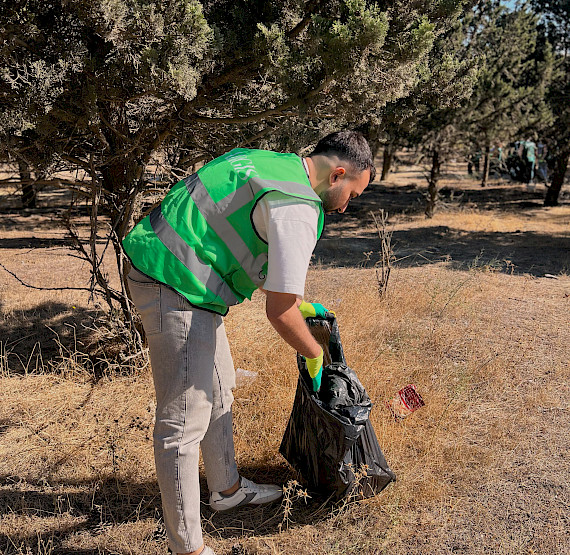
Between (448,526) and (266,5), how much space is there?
3.16m

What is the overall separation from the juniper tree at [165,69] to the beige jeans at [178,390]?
1.54 metres

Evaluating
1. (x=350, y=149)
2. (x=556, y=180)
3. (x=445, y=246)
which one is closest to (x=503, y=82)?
(x=445, y=246)

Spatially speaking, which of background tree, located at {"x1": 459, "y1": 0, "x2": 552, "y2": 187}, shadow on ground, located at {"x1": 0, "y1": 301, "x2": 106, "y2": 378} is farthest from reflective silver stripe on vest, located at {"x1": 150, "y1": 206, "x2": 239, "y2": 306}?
background tree, located at {"x1": 459, "y1": 0, "x2": 552, "y2": 187}

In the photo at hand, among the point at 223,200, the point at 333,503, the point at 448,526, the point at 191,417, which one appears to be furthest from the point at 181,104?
the point at 448,526

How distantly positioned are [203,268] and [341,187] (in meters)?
0.57

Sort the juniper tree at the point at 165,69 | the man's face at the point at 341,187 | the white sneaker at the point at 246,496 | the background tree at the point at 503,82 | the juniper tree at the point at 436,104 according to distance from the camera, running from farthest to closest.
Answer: the background tree at the point at 503,82
the juniper tree at the point at 436,104
the juniper tree at the point at 165,69
the white sneaker at the point at 246,496
the man's face at the point at 341,187


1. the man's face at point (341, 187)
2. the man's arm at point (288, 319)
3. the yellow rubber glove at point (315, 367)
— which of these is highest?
the man's face at point (341, 187)

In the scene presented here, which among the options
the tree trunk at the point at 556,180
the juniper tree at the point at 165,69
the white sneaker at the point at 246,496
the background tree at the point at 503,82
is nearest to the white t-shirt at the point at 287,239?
the white sneaker at the point at 246,496

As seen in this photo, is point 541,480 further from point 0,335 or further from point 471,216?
point 471,216

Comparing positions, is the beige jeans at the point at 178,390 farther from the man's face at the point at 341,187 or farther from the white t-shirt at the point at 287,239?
the man's face at the point at 341,187

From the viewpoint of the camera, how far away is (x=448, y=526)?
2.40 metres

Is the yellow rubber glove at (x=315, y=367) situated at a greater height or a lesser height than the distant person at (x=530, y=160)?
lesser

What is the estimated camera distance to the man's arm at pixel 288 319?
1.78m

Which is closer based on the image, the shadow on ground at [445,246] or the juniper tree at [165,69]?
the juniper tree at [165,69]
